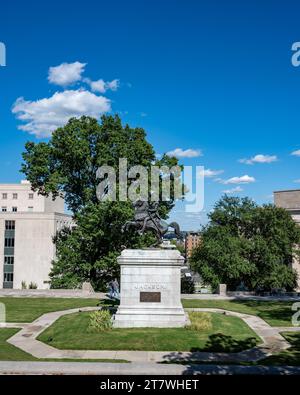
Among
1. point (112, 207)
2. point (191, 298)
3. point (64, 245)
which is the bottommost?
point (191, 298)

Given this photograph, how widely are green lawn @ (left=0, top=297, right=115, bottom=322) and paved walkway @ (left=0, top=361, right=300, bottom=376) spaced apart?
9.94m

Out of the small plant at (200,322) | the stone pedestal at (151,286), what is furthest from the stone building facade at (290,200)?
the stone pedestal at (151,286)

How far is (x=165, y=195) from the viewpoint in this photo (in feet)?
121

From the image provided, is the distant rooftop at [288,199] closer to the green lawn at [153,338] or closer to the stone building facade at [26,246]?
the stone building facade at [26,246]

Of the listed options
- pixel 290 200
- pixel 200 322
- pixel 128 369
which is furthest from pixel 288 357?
pixel 290 200

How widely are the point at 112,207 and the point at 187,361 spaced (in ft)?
65.2

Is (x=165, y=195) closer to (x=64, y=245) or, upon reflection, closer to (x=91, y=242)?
(x=91, y=242)

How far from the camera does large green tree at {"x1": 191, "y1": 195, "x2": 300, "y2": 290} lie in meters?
41.6

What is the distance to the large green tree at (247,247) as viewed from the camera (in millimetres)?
41562

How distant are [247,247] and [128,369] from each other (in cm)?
3054

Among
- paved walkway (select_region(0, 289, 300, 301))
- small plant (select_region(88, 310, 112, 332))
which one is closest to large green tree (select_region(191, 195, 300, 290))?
paved walkway (select_region(0, 289, 300, 301))

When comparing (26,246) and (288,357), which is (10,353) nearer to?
A: (288,357)

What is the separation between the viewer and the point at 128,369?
14.1m
